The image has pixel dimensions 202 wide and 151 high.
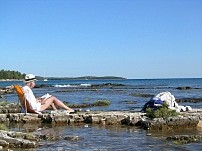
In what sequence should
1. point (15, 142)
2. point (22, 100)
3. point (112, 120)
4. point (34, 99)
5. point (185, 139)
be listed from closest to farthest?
point (15, 142), point (185, 139), point (34, 99), point (22, 100), point (112, 120)

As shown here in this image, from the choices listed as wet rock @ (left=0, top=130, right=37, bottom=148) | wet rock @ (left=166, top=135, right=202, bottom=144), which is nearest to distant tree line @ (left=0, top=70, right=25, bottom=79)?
wet rock @ (left=166, top=135, right=202, bottom=144)

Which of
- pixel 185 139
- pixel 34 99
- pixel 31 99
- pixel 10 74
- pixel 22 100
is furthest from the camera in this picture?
pixel 10 74

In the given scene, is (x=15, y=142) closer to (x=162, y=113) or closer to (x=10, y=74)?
(x=162, y=113)

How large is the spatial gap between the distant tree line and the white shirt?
17057cm

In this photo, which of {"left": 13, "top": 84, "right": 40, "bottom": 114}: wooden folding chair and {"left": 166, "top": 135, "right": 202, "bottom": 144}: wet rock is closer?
{"left": 166, "top": 135, "right": 202, "bottom": 144}: wet rock

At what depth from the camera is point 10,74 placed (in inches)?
7279

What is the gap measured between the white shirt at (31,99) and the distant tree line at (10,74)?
170567 millimetres

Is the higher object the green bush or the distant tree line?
the distant tree line

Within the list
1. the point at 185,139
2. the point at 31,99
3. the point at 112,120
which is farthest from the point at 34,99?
the point at 185,139

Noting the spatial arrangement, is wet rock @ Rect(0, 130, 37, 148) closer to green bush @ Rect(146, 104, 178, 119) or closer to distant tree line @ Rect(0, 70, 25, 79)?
green bush @ Rect(146, 104, 178, 119)

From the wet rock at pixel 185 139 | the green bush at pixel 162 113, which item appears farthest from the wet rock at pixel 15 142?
the green bush at pixel 162 113

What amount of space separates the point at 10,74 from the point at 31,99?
17437 cm

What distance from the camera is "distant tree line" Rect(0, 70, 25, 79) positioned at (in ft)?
606

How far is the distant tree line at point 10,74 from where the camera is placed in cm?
18475
